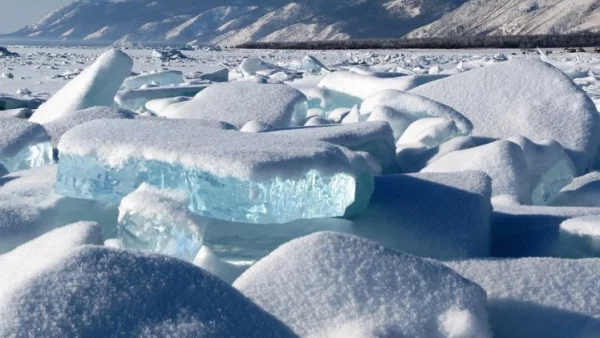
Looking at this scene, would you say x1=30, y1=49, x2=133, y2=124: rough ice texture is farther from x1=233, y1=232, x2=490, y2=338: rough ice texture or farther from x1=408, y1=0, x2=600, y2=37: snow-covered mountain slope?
x1=408, y1=0, x2=600, y2=37: snow-covered mountain slope

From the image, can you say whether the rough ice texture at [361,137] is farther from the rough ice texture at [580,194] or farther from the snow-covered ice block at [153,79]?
the snow-covered ice block at [153,79]

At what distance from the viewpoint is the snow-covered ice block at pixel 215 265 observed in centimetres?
140

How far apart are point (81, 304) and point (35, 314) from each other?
5cm

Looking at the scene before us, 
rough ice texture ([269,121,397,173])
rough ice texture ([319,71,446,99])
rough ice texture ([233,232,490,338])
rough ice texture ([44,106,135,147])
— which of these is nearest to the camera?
rough ice texture ([233,232,490,338])

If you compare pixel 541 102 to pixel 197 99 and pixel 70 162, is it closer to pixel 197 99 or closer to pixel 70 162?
pixel 197 99

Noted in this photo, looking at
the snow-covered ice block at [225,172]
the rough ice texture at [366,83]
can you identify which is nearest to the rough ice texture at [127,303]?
the snow-covered ice block at [225,172]

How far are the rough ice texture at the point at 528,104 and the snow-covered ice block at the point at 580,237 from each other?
129 centimetres

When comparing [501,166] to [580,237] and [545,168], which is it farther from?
[580,237]

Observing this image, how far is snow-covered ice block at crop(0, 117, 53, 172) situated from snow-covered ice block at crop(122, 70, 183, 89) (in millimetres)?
3489

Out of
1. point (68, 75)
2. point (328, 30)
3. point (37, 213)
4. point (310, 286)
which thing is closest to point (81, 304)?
point (310, 286)

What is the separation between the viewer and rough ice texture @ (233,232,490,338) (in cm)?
112

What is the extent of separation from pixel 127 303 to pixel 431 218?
847 millimetres

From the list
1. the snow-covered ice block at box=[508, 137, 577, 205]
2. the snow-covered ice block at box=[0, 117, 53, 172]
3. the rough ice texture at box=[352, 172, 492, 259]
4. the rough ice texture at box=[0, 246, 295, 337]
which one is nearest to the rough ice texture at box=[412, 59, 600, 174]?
the snow-covered ice block at box=[508, 137, 577, 205]

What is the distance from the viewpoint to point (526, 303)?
126 cm
